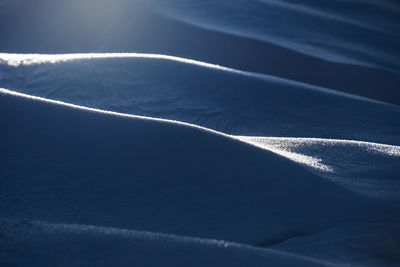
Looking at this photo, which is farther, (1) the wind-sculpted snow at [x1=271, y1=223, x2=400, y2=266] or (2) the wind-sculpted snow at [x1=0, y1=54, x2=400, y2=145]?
(2) the wind-sculpted snow at [x1=0, y1=54, x2=400, y2=145]

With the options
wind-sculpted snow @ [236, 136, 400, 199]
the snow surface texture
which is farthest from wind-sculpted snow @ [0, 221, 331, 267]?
wind-sculpted snow @ [236, 136, 400, 199]

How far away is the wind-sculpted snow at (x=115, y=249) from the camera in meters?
0.66

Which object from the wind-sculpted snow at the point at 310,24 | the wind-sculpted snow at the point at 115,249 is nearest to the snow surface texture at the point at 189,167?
the wind-sculpted snow at the point at 115,249

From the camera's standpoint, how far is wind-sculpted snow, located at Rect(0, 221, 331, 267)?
0.66 m

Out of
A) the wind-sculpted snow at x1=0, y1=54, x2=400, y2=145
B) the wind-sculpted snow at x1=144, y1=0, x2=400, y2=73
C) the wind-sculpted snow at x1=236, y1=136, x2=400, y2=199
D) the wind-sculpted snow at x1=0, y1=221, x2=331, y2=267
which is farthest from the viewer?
the wind-sculpted snow at x1=144, y1=0, x2=400, y2=73

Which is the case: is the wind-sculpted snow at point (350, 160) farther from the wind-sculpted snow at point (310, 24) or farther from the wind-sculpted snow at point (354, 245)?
the wind-sculpted snow at point (310, 24)

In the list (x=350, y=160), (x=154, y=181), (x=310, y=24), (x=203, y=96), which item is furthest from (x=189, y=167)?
(x=310, y=24)

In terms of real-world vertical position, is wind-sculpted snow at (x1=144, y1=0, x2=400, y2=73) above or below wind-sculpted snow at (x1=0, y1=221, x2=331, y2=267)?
above

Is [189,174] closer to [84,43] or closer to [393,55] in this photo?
[84,43]

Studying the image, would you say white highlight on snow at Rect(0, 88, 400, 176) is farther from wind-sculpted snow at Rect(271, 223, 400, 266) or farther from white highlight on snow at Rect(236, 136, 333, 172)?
wind-sculpted snow at Rect(271, 223, 400, 266)

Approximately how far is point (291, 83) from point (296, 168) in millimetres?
642

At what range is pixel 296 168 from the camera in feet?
3.04

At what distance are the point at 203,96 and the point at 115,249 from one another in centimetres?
76

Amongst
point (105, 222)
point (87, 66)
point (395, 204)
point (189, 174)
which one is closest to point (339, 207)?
point (395, 204)
